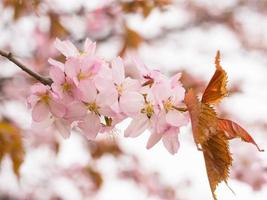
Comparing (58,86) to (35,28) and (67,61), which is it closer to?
(67,61)

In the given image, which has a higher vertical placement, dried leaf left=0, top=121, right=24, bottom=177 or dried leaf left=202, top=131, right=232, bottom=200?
dried leaf left=202, top=131, right=232, bottom=200

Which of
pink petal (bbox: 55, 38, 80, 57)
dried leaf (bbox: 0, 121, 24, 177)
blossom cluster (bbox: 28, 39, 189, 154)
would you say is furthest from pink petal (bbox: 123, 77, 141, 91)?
dried leaf (bbox: 0, 121, 24, 177)

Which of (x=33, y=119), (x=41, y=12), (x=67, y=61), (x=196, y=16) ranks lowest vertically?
(x=196, y=16)

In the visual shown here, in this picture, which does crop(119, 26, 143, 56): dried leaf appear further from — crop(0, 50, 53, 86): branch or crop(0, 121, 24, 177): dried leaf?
crop(0, 50, 53, 86): branch

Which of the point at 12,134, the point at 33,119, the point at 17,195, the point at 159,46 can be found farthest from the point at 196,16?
the point at 33,119

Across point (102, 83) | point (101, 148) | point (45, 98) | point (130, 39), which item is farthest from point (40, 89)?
point (101, 148)

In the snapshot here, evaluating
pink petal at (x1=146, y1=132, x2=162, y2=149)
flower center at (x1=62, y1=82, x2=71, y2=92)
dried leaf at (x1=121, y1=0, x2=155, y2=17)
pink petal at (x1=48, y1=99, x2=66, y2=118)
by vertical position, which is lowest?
dried leaf at (x1=121, y1=0, x2=155, y2=17)

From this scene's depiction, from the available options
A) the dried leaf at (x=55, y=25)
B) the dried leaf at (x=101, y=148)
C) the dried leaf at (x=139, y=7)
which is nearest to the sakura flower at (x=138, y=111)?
the dried leaf at (x=139, y=7)
